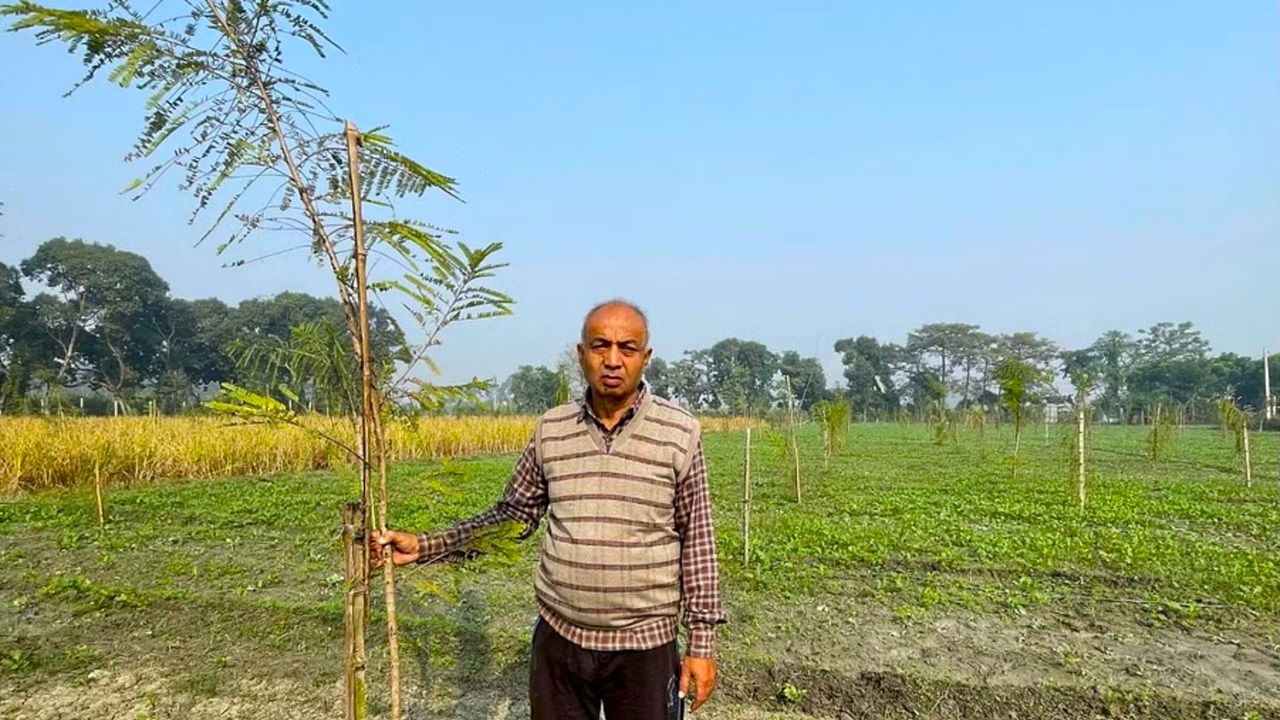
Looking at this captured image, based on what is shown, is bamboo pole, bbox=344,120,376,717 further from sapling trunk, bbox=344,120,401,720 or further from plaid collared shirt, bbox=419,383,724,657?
plaid collared shirt, bbox=419,383,724,657

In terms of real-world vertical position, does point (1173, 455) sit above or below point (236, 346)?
below

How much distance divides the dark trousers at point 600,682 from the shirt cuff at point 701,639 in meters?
0.06

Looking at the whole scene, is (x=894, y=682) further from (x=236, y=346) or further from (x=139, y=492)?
(x=139, y=492)

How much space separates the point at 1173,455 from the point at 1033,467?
733cm

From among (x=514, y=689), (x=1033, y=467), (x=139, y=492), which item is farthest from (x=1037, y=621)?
(x=1033, y=467)

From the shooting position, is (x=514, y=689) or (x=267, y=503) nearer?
(x=514, y=689)

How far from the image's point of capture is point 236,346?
2145 mm

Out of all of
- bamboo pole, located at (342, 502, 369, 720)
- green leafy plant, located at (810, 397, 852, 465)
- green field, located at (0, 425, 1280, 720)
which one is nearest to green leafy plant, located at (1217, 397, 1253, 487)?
green field, located at (0, 425, 1280, 720)

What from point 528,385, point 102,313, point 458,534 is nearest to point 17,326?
point 102,313

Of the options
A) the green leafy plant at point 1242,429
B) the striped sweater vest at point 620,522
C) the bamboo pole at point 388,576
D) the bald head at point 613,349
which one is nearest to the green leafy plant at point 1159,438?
the green leafy plant at point 1242,429

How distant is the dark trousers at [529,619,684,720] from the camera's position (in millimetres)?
A: 2111

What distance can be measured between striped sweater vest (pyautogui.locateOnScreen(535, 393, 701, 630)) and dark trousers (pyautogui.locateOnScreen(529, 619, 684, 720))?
101 mm

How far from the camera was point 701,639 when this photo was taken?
84.4 inches

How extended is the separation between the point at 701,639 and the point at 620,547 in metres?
0.37
